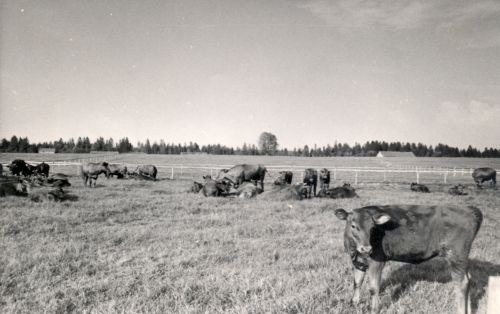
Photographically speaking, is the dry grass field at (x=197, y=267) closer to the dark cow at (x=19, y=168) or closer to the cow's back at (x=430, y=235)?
the cow's back at (x=430, y=235)

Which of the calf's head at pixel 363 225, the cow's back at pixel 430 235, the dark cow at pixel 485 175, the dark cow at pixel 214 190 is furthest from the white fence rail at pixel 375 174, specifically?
the calf's head at pixel 363 225

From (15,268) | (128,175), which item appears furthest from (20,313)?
(128,175)

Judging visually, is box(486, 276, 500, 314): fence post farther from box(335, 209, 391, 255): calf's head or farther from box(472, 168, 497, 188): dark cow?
box(472, 168, 497, 188): dark cow

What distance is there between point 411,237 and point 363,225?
0.92 metres

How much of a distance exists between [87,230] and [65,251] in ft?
7.11

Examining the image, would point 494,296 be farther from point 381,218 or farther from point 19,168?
point 19,168

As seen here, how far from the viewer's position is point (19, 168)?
2995cm

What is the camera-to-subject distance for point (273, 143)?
138625mm

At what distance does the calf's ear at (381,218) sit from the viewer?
16.4 feet

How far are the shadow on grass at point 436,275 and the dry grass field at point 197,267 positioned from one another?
20 mm

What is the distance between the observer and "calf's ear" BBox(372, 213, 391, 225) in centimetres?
500

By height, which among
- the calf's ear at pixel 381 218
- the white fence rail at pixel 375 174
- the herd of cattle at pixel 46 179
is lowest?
the white fence rail at pixel 375 174

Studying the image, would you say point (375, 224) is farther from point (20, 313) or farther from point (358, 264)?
point (20, 313)

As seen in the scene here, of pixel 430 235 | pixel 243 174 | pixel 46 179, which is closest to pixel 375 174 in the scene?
pixel 243 174
